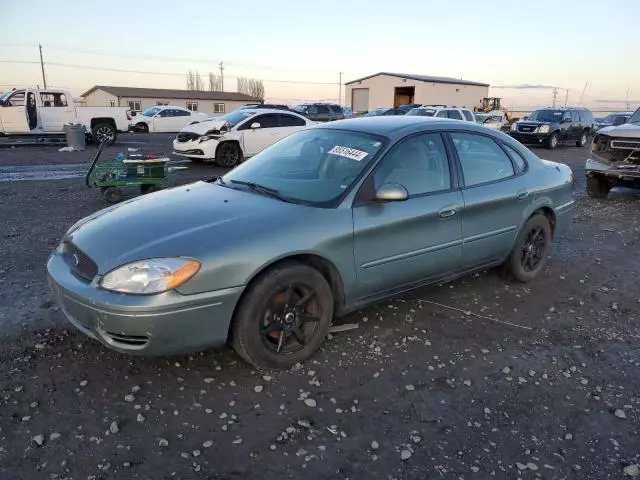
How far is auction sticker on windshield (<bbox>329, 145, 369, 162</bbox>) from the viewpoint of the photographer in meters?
3.78

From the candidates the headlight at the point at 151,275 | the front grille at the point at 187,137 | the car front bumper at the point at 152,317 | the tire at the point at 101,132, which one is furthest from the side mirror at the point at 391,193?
the tire at the point at 101,132

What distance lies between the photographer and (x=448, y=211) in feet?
13.0

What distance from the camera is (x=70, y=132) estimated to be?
17.2 metres

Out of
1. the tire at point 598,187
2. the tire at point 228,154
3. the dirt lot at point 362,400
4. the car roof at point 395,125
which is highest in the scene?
the car roof at point 395,125

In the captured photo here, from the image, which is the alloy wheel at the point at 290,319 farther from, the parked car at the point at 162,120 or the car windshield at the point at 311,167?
the parked car at the point at 162,120

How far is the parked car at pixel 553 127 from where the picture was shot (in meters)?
22.3

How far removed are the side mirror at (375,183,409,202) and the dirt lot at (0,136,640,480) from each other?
3.50ft

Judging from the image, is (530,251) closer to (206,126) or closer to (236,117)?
(236,117)

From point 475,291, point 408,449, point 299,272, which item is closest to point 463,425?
point 408,449

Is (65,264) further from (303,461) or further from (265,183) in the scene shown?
(303,461)

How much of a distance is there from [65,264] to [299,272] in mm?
1525

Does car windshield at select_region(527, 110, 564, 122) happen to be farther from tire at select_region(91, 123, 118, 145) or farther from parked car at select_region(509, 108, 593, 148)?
tire at select_region(91, 123, 118, 145)

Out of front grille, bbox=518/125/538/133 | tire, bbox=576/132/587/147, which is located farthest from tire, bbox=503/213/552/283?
tire, bbox=576/132/587/147

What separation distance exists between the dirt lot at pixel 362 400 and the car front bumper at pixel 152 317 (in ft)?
1.15
